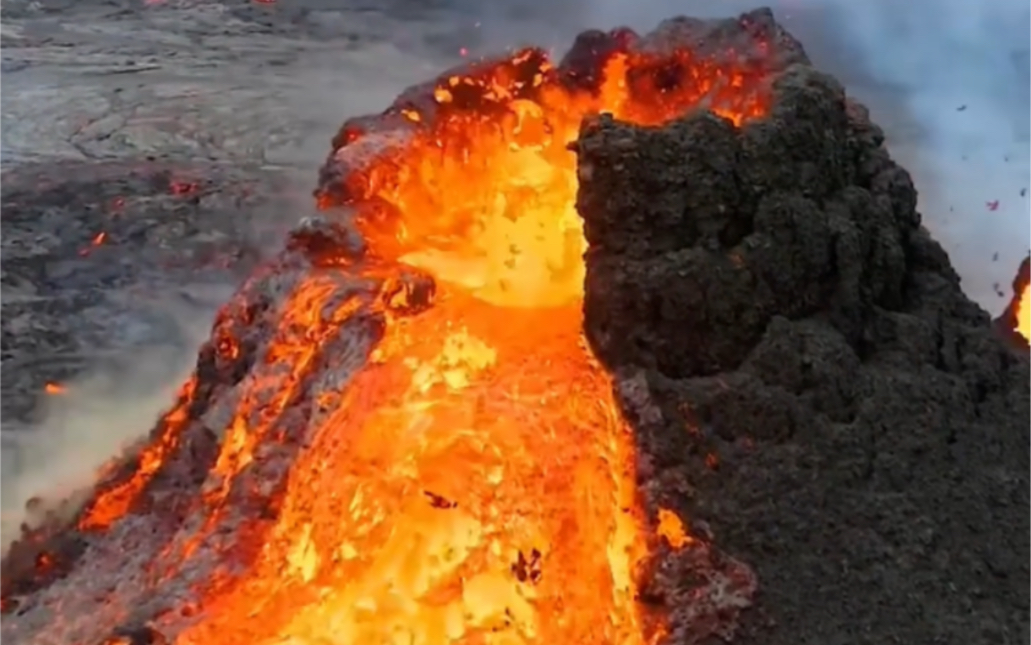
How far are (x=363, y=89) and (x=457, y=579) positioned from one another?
9.31 feet

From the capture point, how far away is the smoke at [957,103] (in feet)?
17.9

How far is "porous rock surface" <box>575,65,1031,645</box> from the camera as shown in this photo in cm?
241

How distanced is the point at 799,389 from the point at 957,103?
374cm

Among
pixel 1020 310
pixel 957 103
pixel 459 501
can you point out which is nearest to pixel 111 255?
pixel 459 501

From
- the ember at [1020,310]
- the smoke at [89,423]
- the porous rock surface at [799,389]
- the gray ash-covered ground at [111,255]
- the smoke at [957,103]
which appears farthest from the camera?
the smoke at [957,103]

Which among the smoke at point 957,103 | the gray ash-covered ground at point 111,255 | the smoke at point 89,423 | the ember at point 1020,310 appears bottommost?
the smoke at point 89,423

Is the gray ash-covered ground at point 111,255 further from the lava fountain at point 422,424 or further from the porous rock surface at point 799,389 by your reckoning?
Result: the porous rock surface at point 799,389

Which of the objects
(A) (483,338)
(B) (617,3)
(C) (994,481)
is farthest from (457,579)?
(B) (617,3)

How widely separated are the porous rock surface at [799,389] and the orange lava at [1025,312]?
1788 mm

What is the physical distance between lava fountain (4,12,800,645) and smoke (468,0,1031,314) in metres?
2.15

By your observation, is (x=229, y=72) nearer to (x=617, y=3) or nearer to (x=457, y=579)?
(x=617, y=3)

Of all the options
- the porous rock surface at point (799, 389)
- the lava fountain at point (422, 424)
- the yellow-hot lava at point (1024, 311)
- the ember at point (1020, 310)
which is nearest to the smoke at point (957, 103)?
the ember at point (1020, 310)

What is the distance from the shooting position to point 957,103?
5891 mm

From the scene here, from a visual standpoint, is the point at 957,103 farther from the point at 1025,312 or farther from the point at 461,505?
the point at 461,505
